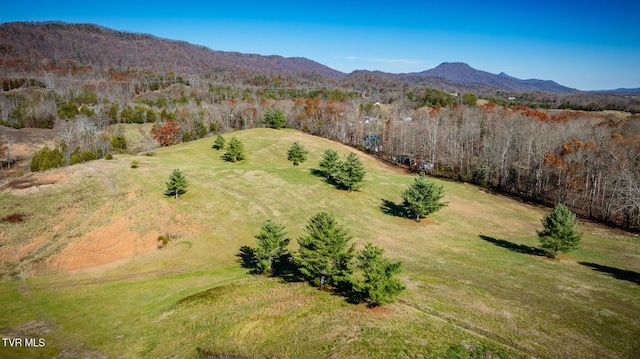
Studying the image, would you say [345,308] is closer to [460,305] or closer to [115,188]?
[460,305]

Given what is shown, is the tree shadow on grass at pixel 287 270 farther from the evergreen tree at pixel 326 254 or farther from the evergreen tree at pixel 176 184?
the evergreen tree at pixel 176 184

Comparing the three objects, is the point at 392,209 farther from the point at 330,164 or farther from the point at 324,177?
the point at 324,177

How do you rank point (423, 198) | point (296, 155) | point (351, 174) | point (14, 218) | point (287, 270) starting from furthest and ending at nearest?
point (296, 155) → point (351, 174) → point (423, 198) → point (14, 218) → point (287, 270)

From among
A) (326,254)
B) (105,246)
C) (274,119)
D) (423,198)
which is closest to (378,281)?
(326,254)

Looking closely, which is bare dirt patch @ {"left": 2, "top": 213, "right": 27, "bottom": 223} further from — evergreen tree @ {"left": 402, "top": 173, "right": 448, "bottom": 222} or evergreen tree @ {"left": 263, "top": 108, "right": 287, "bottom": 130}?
evergreen tree @ {"left": 263, "top": 108, "right": 287, "bottom": 130}

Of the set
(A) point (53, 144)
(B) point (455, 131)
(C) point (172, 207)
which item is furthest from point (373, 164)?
(A) point (53, 144)

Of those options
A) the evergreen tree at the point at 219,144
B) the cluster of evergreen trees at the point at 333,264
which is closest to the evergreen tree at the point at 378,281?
the cluster of evergreen trees at the point at 333,264
